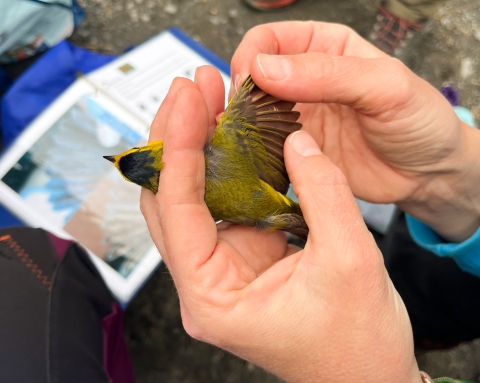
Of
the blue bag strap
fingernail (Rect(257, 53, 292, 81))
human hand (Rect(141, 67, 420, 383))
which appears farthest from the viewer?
the blue bag strap

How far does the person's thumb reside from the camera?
0.95 meters

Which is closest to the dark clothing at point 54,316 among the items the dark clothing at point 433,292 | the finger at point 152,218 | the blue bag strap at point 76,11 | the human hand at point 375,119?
the finger at point 152,218

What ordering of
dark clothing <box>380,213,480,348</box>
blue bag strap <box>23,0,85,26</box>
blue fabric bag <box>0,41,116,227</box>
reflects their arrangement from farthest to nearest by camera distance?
blue bag strap <box>23,0,85,26</box> → blue fabric bag <box>0,41,116,227</box> → dark clothing <box>380,213,480,348</box>

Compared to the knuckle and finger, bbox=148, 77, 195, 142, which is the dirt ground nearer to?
finger, bbox=148, 77, 195, 142

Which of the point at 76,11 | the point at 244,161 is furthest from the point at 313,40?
the point at 76,11

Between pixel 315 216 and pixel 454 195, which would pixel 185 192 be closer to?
pixel 315 216

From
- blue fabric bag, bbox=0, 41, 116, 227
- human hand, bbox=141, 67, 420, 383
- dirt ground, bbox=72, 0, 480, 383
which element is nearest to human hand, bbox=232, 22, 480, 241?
human hand, bbox=141, 67, 420, 383

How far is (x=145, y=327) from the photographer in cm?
218

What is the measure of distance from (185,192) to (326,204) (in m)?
0.36

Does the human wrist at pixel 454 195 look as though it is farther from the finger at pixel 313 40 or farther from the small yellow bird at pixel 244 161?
the small yellow bird at pixel 244 161

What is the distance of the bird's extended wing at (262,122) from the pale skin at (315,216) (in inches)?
2.9

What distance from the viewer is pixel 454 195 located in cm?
153

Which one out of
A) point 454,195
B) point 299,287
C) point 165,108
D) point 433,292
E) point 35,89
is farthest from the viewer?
point 35,89

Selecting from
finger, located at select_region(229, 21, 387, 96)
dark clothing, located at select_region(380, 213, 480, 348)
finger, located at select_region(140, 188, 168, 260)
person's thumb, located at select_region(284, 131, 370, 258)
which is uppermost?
finger, located at select_region(229, 21, 387, 96)
